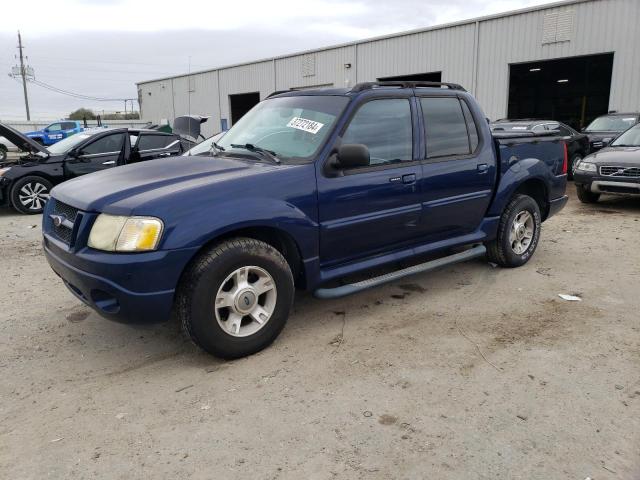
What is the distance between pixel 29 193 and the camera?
30.1 ft

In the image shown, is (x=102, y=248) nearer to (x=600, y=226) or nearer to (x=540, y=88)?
(x=600, y=226)

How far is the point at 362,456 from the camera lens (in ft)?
8.29

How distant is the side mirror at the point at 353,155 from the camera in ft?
12.0

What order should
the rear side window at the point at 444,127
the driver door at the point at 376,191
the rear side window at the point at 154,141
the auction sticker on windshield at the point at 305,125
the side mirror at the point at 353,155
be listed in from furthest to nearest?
the rear side window at the point at 154,141, the rear side window at the point at 444,127, the auction sticker on windshield at the point at 305,125, the driver door at the point at 376,191, the side mirror at the point at 353,155

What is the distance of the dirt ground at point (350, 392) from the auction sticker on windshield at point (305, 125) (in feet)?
4.99

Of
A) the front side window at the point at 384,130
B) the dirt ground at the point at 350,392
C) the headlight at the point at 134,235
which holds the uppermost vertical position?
the front side window at the point at 384,130

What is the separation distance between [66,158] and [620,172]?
9709mm

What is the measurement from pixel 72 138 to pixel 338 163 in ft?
26.6

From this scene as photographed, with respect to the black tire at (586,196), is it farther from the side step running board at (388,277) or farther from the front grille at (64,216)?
the front grille at (64,216)

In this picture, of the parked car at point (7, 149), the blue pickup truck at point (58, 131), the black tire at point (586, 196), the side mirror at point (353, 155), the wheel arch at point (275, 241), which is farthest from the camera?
the blue pickup truck at point (58, 131)

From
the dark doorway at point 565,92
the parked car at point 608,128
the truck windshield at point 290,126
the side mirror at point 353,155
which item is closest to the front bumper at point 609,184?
the parked car at point 608,128

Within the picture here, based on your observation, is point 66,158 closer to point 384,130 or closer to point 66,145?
point 66,145

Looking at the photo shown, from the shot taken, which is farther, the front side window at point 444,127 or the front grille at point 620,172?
the front grille at point 620,172

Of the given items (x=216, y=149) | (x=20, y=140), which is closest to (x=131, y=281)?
(x=216, y=149)
